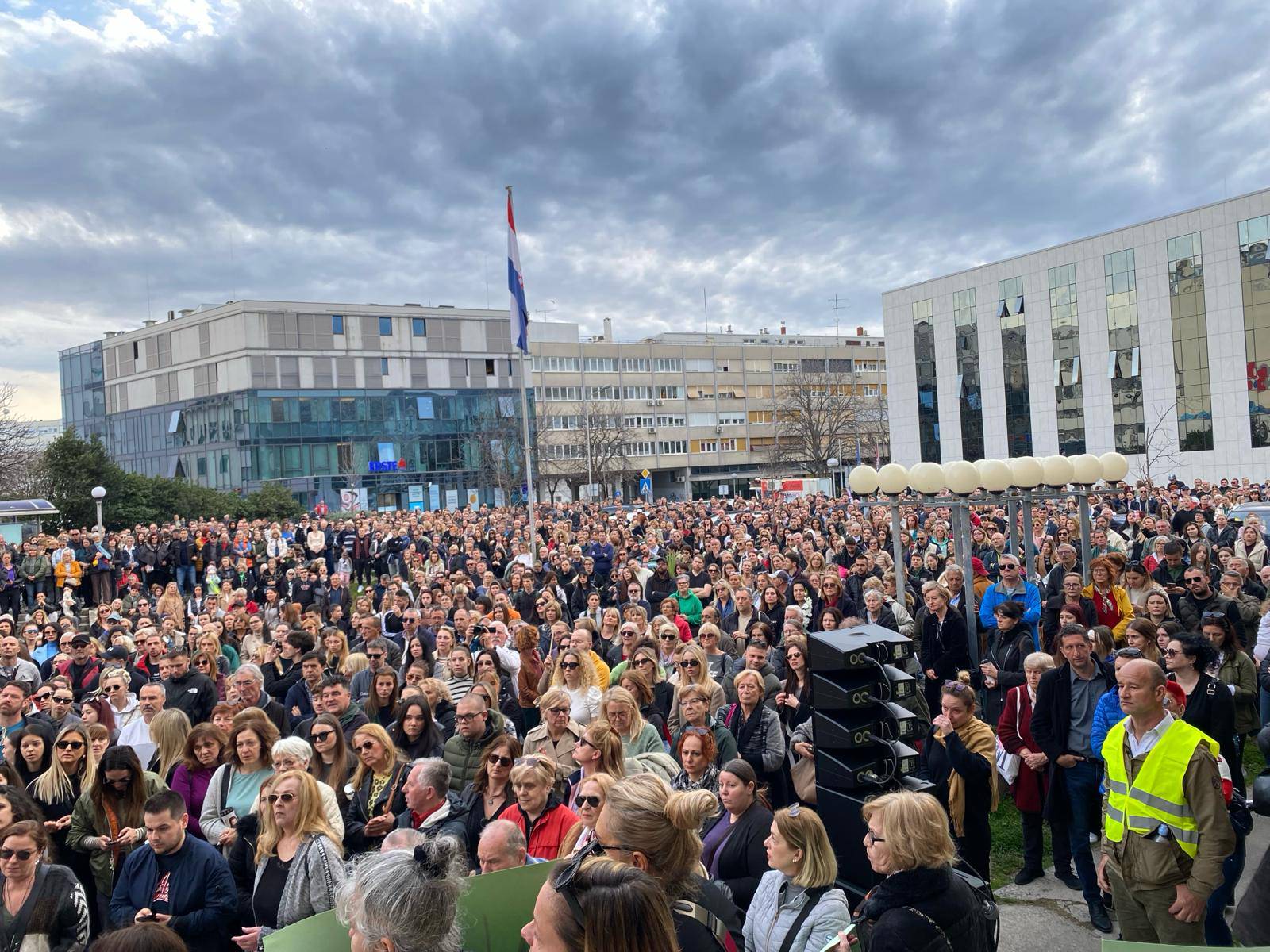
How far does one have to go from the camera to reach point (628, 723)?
655cm

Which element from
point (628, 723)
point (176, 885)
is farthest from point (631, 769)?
point (176, 885)

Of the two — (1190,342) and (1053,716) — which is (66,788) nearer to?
(1053,716)

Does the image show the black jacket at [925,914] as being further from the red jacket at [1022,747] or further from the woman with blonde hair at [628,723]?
the red jacket at [1022,747]

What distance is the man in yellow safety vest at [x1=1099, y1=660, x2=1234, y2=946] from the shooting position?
4.38 m

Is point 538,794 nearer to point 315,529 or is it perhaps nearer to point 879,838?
point 879,838

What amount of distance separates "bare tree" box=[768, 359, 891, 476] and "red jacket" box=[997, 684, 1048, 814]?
65.7 meters

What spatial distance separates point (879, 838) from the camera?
3.73 m

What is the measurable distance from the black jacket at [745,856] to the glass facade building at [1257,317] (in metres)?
52.1

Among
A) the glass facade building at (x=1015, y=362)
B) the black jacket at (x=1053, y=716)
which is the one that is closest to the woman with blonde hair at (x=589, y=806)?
the black jacket at (x=1053, y=716)

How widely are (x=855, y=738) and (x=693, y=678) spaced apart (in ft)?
10.0

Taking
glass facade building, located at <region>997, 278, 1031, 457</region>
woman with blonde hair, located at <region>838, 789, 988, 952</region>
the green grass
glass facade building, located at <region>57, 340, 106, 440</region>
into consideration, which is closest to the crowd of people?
woman with blonde hair, located at <region>838, 789, 988, 952</region>

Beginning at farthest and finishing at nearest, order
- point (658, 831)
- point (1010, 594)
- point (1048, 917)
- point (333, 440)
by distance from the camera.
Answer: point (333, 440) < point (1010, 594) < point (1048, 917) < point (658, 831)

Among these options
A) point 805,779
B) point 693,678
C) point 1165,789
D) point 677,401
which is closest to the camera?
point 1165,789

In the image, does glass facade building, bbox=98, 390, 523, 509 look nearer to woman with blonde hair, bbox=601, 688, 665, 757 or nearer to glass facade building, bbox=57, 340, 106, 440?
glass facade building, bbox=57, 340, 106, 440
